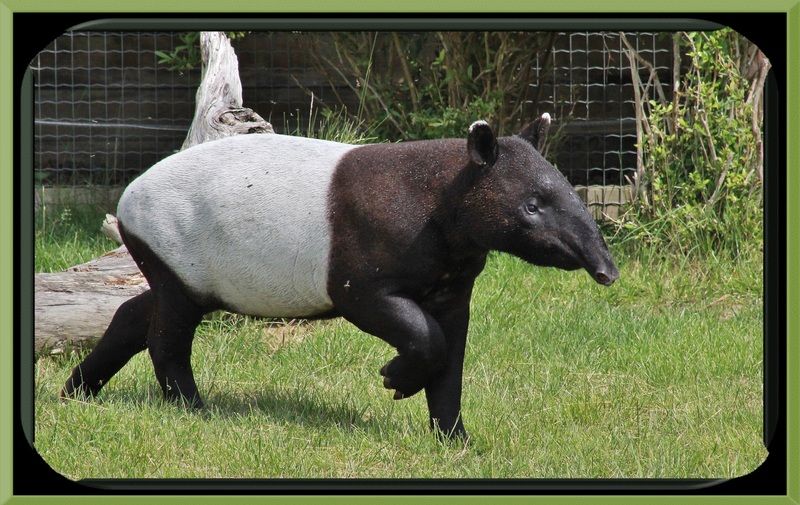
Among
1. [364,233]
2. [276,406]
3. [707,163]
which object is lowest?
[276,406]

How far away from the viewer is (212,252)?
4441mm

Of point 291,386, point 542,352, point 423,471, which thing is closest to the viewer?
point 423,471

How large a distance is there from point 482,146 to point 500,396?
1.55 m

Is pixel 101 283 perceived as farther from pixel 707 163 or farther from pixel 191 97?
pixel 191 97

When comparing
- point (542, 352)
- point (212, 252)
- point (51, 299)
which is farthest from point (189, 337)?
point (542, 352)

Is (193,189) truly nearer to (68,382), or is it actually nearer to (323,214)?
(323,214)

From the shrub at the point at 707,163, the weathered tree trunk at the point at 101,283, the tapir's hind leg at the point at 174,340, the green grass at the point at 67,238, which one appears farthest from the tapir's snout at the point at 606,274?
the green grass at the point at 67,238

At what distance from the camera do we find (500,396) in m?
5.18

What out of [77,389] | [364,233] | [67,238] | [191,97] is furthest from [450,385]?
[191,97]

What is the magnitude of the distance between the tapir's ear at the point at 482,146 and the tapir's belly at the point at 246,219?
58 cm

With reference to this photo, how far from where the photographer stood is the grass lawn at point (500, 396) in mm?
4266

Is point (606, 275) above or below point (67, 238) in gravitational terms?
above

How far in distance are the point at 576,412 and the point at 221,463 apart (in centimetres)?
156

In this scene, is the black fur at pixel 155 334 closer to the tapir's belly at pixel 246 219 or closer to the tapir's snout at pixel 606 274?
the tapir's belly at pixel 246 219
